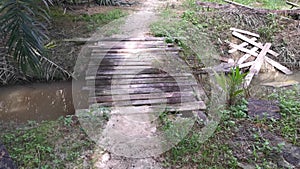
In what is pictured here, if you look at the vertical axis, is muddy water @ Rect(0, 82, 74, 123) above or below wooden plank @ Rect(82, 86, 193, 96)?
below

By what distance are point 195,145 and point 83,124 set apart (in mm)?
1023

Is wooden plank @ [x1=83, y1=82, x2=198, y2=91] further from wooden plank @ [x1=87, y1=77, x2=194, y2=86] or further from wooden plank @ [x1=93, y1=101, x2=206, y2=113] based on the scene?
wooden plank @ [x1=93, y1=101, x2=206, y2=113]

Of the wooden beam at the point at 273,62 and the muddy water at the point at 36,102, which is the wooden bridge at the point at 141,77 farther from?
the wooden beam at the point at 273,62

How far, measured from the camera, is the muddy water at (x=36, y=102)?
3141mm

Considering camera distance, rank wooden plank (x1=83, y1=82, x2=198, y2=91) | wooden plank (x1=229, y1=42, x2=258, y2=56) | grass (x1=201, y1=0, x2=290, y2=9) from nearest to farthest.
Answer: wooden plank (x1=83, y1=82, x2=198, y2=91) < wooden plank (x1=229, y1=42, x2=258, y2=56) < grass (x1=201, y1=0, x2=290, y2=9)

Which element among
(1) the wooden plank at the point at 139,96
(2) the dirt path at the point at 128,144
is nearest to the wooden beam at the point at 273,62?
(1) the wooden plank at the point at 139,96

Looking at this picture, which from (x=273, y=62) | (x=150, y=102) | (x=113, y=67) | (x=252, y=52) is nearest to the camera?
(x=150, y=102)

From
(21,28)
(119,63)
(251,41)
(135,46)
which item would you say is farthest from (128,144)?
(251,41)

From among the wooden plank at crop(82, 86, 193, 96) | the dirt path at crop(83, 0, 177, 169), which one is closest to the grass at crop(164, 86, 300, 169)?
the dirt path at crop(83, 0, 177, 169)

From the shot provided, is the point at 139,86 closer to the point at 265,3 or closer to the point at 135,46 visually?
the point at 135,46

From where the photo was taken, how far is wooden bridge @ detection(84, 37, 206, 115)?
123 inches

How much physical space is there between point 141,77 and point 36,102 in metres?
1.27

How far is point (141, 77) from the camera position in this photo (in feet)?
12.0

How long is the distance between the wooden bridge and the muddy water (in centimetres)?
34
